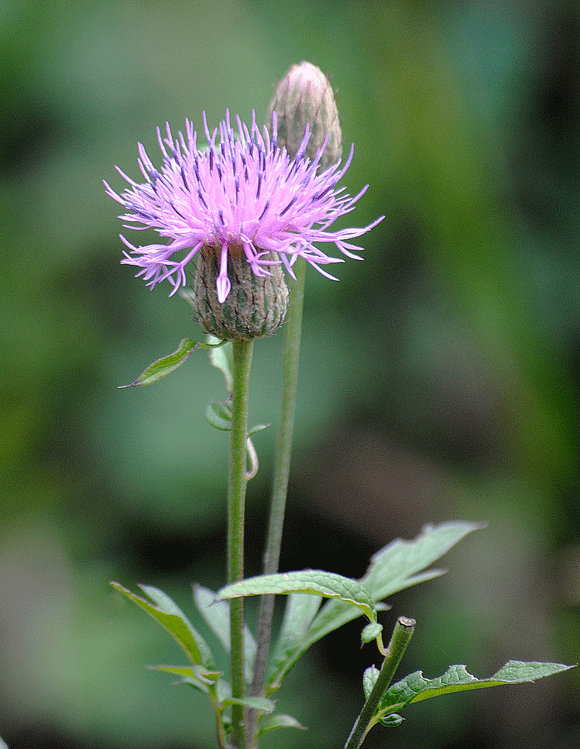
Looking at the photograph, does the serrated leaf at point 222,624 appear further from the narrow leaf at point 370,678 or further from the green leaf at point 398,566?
the narrow leaf at point 370,678

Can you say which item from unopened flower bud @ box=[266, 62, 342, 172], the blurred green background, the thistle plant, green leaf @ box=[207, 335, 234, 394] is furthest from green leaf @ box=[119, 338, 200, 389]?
the blurred green background

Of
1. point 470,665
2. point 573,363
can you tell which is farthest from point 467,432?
point 470,665

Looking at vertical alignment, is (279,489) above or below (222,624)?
above

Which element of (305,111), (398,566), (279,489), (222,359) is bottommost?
(398,566)

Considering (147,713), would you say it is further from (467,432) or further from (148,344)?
(467,432)

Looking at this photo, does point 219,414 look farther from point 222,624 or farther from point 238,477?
point 222,624

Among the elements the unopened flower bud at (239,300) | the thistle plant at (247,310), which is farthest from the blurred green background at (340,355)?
the unopened flower bud at (239,300)

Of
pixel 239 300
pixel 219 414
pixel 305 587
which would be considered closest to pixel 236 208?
pixel 239 300

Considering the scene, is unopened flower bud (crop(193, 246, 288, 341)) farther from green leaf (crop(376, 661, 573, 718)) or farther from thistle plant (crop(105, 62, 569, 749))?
green leaf (crop(376, 661, 573, 718))
